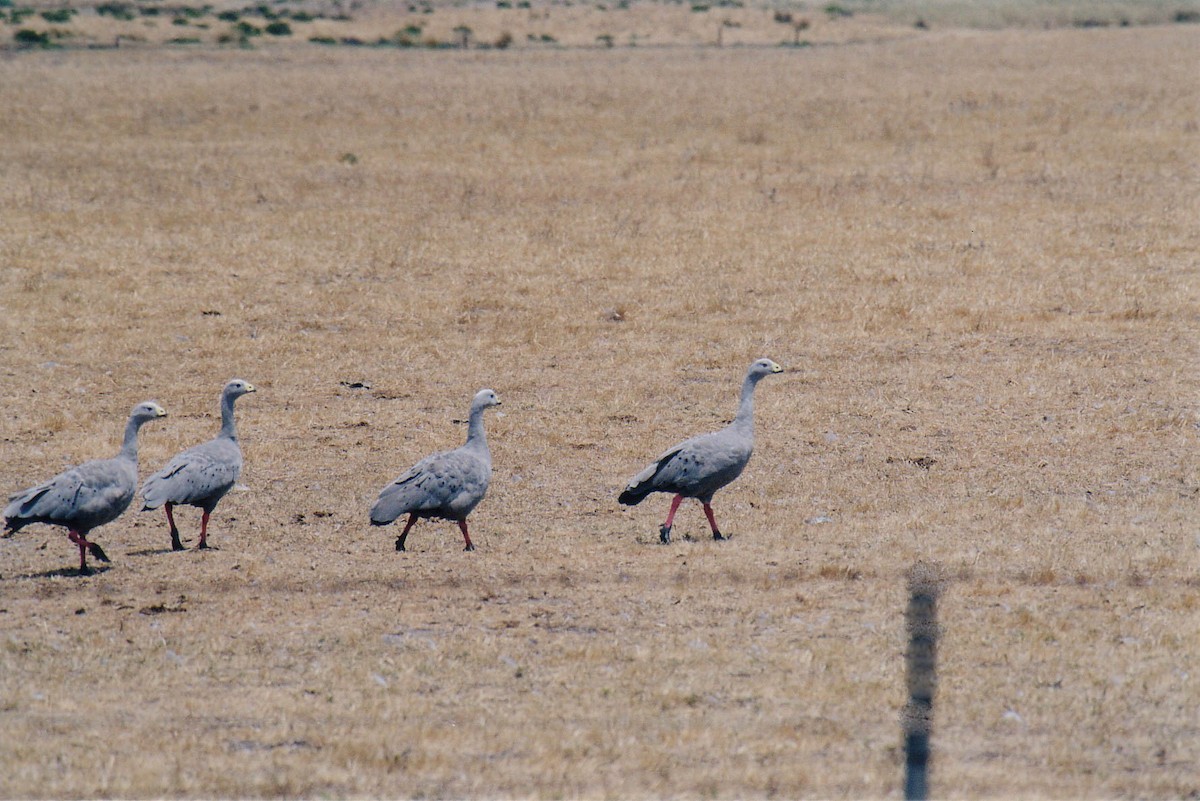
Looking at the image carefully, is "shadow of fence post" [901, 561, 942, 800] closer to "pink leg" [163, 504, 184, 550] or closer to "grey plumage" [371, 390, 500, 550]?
"grey plumage" [371, 390, 500, 550]

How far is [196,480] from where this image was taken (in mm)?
11172

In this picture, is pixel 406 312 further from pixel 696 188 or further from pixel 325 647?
pixel 325 647

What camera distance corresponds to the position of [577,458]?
14172mm

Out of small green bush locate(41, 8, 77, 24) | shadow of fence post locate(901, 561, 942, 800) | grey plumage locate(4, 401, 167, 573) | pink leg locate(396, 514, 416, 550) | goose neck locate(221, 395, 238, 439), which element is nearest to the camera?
shadow of fence post locate(901, 561, 942, 800)

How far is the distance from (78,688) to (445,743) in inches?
91.6

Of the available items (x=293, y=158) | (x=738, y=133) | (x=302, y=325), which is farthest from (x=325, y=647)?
(x=738, y=133)

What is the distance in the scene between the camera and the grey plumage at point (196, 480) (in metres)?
11.0

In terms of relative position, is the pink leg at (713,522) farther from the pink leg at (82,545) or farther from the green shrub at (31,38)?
the green shrub at (31,38)

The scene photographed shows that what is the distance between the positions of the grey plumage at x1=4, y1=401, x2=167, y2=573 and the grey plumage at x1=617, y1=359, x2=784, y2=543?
A: 3.87 meters

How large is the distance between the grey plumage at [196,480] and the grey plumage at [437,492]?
52.4 inches

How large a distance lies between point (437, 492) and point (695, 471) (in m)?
2.04

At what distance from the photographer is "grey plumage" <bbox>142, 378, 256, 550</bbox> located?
11016 mm

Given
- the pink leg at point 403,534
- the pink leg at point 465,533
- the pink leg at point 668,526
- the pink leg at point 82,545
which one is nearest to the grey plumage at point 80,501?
the pink leg at point 82,545

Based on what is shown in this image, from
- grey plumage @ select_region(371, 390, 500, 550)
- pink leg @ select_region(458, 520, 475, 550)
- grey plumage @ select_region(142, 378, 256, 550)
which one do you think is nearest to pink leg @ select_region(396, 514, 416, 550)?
grey plumage @ select_region(371, 390, 500, 550)
